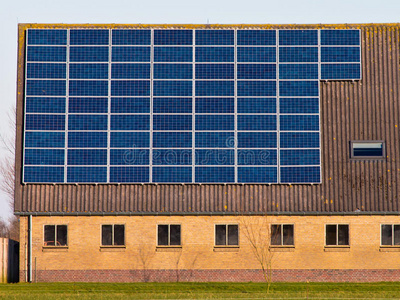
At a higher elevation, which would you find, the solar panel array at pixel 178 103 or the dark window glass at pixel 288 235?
the solar panel array at pixel 178 103

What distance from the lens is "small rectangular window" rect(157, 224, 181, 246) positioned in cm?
4662

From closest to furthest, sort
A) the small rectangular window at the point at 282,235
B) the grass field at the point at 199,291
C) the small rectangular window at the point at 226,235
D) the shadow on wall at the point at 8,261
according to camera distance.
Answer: the grass field at the point at 199,291, the small rectangular window at the point at 282,235, the small rectangular window at the point at 226,235, the shadow on wall at the point at 8,261

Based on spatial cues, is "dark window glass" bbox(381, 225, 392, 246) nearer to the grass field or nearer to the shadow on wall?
the grass field

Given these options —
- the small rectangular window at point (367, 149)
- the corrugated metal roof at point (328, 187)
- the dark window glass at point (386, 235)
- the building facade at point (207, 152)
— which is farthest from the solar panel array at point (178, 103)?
the dark window glass at point (386, 235)

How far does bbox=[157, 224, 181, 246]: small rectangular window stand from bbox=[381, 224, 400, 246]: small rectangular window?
11.9 meters

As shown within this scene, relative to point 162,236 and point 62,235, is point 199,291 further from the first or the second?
point 62,235

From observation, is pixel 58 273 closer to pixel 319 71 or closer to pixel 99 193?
pixel 99 193

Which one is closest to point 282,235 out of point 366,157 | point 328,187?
point 328,187

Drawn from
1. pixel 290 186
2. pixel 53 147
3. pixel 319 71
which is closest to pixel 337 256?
pixel 290 186

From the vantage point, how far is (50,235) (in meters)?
46.8

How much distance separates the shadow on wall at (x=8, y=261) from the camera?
4744 centimetres

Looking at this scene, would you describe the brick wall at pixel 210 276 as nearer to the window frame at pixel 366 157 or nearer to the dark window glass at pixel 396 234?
the dark window glass at pixel 396 234

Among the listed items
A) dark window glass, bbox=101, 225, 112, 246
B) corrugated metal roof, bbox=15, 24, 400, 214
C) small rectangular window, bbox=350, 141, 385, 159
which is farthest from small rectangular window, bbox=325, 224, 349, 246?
dark window glass, bbox=101, 225, 112, 246

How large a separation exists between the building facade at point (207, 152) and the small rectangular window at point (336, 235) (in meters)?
0.08
